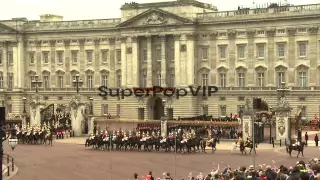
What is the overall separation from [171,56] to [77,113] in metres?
24.5

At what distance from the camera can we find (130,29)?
97188 millimetres

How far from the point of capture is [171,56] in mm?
95562

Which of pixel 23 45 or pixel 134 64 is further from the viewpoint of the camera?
pixel 23 45

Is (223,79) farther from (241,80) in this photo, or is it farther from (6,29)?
(6,29)

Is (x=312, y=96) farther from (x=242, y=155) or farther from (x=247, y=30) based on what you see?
(x=242, y=155)

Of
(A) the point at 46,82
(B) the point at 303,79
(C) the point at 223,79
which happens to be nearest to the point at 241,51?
(C) the point at 223,79

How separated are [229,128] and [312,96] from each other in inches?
805

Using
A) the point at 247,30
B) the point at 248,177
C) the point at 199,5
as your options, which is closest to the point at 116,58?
the point at 199,5

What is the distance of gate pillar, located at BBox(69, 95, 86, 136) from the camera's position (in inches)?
2955

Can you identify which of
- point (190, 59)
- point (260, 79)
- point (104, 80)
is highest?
point (190, 59)

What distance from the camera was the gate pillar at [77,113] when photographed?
246ft

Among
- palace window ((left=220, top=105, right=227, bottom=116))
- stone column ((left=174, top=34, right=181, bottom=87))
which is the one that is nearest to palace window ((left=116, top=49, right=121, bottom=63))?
stone column ((left=174, top=34, right=181, bottom=87))

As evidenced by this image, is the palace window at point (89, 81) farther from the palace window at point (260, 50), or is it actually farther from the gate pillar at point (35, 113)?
the palace window at point (260, 50)

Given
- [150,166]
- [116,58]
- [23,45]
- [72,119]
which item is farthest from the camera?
[23,45]
